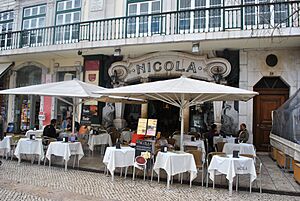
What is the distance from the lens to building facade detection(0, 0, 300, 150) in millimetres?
10242

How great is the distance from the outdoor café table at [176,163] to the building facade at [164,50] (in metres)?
5.10

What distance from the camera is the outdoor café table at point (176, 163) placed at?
6.07 meters

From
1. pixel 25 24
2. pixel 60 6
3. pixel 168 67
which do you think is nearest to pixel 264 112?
pixel 168 67

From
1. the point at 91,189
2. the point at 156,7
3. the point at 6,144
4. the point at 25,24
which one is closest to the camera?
the point at 91,189

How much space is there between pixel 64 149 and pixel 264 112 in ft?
26.0

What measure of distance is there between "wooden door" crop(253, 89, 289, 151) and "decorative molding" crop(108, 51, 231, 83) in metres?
1.82

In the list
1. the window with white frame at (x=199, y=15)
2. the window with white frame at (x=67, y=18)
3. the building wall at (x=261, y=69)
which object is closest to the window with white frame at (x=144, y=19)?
the window with white frame at (x=199, y=15)

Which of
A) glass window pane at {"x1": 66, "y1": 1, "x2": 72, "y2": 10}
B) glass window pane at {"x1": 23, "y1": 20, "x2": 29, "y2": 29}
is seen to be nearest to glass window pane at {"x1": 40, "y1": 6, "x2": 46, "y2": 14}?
glass window pane at {"x1": 23, "y1": 20, "x2": 29, "y2": 29}

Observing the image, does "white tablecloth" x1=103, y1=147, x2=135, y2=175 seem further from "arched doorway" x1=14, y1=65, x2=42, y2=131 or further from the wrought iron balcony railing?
"arched doorway" x1=14, y1=65, x2=42, y2=131

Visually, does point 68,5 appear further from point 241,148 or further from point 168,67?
point 241,148

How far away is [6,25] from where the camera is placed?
15.9 meters

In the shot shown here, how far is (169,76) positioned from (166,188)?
6.75 meters

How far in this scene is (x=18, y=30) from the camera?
591 inches

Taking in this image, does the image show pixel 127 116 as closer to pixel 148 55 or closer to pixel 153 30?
pixel 148 55
